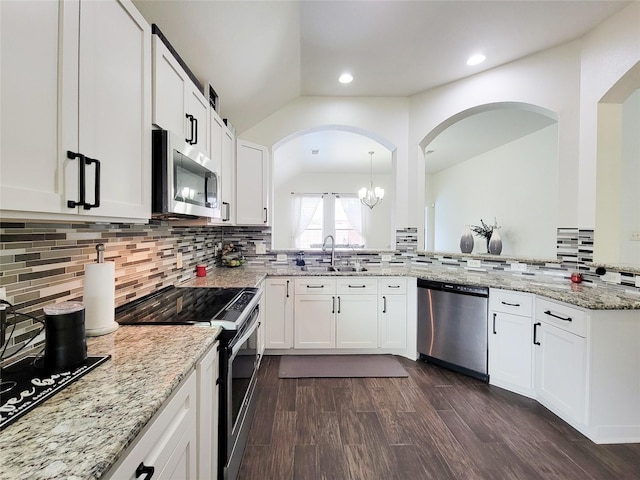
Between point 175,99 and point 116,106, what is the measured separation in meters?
0.53

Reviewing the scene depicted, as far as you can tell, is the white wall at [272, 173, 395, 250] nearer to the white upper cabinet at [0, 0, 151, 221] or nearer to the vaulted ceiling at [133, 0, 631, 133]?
the vaulted ceiling at [133, 0, 631, 133]

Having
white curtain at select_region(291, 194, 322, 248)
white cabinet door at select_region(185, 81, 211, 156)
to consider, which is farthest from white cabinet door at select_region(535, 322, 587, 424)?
white curtain at select_region(291, 194, 322, 248)

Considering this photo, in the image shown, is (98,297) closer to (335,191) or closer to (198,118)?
(198,118)

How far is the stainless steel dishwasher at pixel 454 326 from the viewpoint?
2494 mm

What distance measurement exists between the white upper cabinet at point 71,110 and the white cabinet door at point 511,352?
8.94 feet

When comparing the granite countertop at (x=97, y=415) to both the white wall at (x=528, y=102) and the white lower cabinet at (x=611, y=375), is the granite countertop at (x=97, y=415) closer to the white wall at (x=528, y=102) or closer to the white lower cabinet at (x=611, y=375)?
the white lower cabinet at (x=611, y=375)

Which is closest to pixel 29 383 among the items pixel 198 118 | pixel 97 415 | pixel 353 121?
pixel 97 415

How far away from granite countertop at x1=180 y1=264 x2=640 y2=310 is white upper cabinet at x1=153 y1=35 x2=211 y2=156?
3.88ft

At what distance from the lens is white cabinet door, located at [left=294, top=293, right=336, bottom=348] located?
293 cm

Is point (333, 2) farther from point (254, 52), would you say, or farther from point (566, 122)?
point (566, 122)

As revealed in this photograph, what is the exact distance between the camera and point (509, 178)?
496cm

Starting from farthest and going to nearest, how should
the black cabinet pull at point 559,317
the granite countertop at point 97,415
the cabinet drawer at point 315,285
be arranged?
1. the cabinet drawer at point 315,285
2. the black cabinet pull at point 559,317
3. the granite countertop at point 97,415

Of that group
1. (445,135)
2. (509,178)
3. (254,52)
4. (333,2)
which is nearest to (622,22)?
(333,2)

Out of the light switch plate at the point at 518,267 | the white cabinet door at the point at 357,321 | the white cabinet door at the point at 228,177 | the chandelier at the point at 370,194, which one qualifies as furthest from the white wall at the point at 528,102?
the chandelier at the point at 370,194
